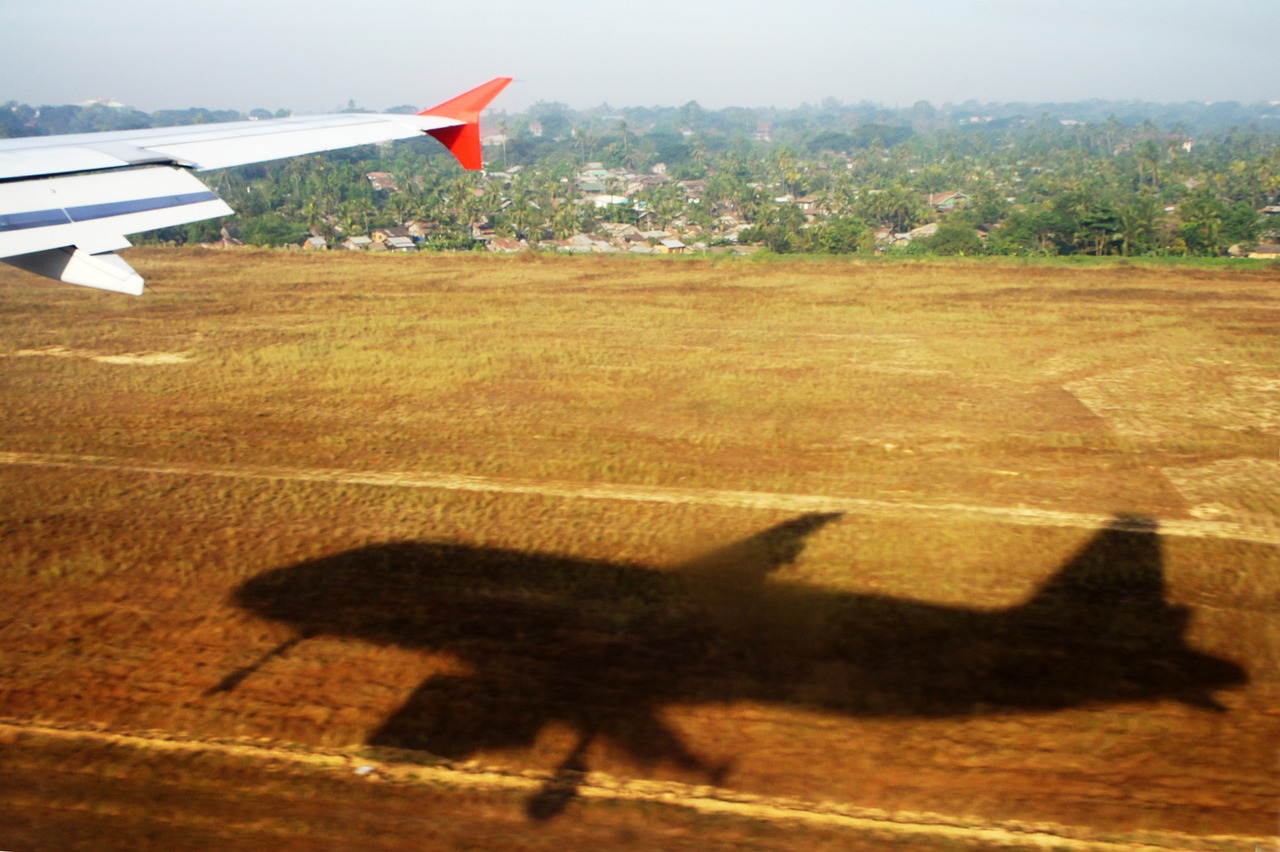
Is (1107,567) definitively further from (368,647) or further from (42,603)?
(42,603)

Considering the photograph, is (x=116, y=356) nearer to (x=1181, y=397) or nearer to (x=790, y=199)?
(x=1181, y=397)

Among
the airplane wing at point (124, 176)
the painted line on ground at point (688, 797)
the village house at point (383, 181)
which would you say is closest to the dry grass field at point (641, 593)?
the painted line on ground at point (688, 797)

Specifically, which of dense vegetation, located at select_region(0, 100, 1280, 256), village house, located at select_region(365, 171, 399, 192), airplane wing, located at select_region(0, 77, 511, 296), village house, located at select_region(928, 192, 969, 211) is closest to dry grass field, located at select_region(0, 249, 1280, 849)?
airplane wing, located at select_region(0, 77, 511, 296)

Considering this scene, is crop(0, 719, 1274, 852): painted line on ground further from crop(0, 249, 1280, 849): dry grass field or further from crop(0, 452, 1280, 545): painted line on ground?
crop(0, 452, 1280, 545): painted line on ground

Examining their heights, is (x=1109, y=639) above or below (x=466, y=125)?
below

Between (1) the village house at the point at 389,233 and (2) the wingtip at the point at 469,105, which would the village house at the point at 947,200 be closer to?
(1) the village house at the point at 389,233

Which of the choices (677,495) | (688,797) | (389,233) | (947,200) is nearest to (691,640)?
(688,797)

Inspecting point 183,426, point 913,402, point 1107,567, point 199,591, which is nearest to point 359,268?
point 183,426
